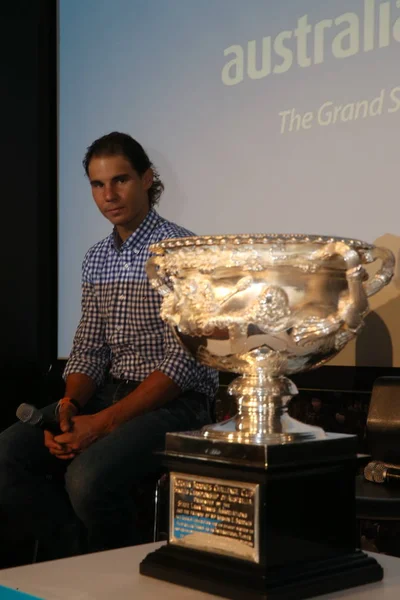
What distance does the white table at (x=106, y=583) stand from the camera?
3.68 feet

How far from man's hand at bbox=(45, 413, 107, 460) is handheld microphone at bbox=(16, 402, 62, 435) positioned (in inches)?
2.4

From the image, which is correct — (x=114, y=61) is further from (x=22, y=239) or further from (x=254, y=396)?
(x=254, y=396)

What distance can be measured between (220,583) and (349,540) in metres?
0.22

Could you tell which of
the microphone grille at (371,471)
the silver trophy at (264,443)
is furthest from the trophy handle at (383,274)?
the microphone grille at (371,471)

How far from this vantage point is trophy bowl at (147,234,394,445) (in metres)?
1.16

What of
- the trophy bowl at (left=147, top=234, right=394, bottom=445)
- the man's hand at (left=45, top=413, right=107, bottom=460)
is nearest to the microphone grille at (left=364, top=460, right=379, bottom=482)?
the man's hand at (left=45, top=413, right=107, bottom=460)

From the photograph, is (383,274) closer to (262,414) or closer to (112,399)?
(262,414)

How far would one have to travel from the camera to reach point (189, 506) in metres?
1.22

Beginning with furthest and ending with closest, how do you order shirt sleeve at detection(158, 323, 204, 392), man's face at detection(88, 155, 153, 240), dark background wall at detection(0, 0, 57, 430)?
dark background wall at detection(0, 0, 57, 430) < man's face at detection(88, 155, 153, 240) < shirt sleeve at detection(158, 323, 204, 392)

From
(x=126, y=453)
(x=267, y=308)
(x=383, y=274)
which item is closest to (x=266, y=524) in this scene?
(x=267, y=308)

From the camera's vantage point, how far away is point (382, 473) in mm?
1973

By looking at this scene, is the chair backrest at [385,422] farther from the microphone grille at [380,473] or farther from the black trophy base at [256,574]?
the black trophy base at [256,574]

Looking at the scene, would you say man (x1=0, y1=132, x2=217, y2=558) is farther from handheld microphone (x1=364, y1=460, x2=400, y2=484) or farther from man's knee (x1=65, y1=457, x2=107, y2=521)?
handheld microphone (x1=364, y1=460, x2=400, y2=484)

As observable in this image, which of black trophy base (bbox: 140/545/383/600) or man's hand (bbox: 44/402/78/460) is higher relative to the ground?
man's hand (bbox: 44/402/78/460)
